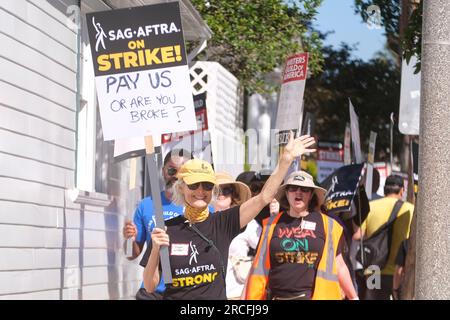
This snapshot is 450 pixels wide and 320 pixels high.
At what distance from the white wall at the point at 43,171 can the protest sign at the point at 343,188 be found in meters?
2.45

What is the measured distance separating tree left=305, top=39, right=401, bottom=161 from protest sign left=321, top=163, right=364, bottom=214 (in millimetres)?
18239

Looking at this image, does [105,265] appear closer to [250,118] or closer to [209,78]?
[209,78]

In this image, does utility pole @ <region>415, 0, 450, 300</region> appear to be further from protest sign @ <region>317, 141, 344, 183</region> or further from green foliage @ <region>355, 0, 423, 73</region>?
protest sign @ <region>317, 141, 344, 183</region>

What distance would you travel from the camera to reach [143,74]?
27.0ft

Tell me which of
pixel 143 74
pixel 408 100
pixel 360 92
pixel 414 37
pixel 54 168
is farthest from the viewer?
pixel 360 92

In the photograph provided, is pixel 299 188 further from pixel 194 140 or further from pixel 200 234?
pixel 194 140

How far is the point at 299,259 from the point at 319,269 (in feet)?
0.57

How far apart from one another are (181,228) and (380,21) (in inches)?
272

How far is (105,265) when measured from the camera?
1221 cm

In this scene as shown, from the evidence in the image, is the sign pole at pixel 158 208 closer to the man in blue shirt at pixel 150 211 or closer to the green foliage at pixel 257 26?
the man in blue shirt at pixel 150 211

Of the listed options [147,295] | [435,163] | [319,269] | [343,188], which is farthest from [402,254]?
[435,163]

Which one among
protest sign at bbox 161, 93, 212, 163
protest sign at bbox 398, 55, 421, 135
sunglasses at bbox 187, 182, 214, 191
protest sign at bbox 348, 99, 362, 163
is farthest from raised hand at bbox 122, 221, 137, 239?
protest sign at bbox 398, 55, 421, 135

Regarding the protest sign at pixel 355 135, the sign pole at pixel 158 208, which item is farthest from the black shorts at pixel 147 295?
the protest sign at pixel 355 135
